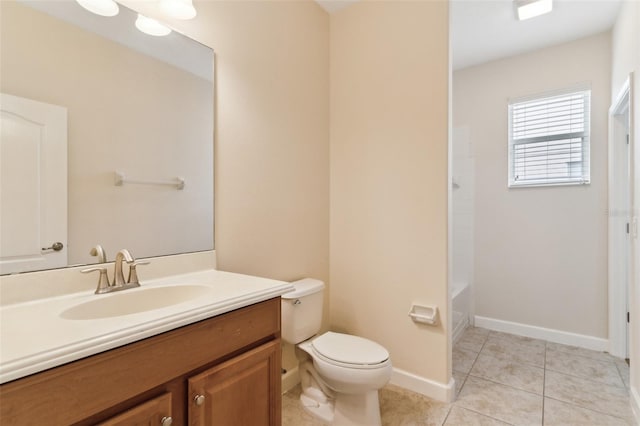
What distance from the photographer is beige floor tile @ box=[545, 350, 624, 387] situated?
6.98ft

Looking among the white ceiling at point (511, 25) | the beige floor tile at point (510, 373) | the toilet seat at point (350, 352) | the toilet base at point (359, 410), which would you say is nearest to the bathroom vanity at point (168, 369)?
the toilet seat at point (350, 352)

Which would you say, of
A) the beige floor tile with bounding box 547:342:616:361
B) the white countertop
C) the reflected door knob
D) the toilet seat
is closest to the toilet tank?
the toilet seat

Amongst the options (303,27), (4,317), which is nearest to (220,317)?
(4,317)

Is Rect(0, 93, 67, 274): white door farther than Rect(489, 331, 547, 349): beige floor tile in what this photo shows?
No

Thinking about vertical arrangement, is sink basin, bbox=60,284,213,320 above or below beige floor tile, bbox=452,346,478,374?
above

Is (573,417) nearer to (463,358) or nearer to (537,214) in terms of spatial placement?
(463,358)

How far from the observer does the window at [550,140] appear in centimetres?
268

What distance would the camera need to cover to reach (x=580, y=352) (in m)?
2.54

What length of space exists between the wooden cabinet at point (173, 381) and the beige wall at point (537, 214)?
2654 millimetres

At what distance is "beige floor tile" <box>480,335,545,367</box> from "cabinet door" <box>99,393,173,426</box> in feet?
8.30

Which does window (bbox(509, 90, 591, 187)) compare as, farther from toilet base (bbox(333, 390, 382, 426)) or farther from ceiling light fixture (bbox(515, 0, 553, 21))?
toilet base (bbox(333, 390, 382, 426))

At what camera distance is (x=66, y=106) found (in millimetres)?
1102

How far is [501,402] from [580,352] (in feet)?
4.14

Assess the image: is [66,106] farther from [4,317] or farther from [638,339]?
[638,339]
